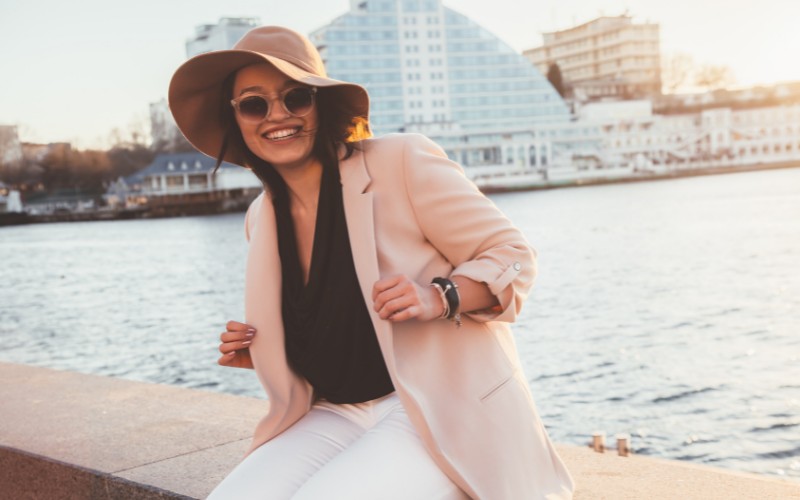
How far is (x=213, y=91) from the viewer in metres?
1.68

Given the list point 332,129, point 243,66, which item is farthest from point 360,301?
point 243,66

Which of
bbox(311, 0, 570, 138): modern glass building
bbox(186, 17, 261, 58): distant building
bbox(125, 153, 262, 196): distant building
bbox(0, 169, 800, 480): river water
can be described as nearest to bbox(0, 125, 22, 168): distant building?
bbox(125, 153, 262, 196): distant building

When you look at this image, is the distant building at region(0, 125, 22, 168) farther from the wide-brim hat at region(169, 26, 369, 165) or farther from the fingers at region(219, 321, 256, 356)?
the fingers at region(219, 321, 256, 356)

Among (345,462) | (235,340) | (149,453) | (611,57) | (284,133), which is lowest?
(149,453)

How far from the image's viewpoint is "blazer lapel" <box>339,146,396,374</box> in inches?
56.7

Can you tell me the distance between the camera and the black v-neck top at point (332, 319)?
152cm

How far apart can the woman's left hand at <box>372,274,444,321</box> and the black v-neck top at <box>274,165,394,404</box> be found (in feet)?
0.43

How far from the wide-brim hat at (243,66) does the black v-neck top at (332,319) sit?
5.4 inches

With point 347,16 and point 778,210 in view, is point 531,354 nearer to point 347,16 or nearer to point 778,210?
point 778,210

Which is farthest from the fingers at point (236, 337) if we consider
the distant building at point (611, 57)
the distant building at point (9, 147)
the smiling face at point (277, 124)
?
the distant building at point (611, 57)

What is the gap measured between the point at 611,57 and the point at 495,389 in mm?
112402

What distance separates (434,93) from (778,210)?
40671 millimetres

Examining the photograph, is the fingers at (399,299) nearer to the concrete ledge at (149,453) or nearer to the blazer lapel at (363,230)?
the blazer lapel at (363,230)

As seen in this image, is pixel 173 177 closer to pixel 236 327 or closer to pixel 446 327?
pixel 236 327
